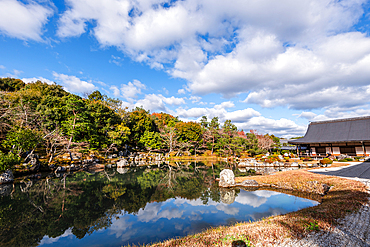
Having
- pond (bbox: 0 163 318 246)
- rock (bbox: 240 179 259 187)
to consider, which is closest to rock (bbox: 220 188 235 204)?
pond (bbox: 0 163 318 246)

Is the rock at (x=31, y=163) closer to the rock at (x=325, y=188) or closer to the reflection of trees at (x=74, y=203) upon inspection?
the reflection of trees at (x=74, y=203)

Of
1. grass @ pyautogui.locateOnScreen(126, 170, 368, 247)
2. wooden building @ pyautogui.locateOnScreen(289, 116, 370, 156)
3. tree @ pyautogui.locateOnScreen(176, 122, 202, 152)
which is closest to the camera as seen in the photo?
grass @ pyautogui.locateOnScreen(126, 170, 368, 247)

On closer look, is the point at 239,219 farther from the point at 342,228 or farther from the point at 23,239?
the point at 23,239

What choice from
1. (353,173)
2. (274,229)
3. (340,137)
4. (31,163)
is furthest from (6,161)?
(340,137)

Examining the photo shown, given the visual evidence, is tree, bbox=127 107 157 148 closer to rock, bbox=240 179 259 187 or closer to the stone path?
rock, bbox=240 179 259 187

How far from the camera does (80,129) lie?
2380 centimetres

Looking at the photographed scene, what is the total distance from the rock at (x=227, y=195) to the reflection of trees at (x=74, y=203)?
1.31 ft

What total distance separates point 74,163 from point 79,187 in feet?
36.3

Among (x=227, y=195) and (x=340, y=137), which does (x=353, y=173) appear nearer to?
(x=227, y=195)

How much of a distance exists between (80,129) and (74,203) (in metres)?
17.1

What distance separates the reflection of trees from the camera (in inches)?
270

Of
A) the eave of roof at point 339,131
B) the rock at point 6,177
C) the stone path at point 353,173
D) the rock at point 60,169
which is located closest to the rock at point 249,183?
the stone path at point 353,173

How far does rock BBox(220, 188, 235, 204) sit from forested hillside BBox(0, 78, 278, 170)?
18431 millimetres

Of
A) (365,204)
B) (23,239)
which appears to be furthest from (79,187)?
(365,204)
